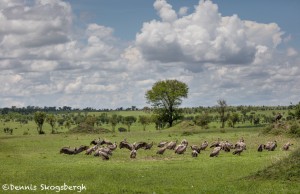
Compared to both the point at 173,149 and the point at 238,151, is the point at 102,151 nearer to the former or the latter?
the point at 173,149

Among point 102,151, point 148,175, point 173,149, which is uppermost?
point 102,151

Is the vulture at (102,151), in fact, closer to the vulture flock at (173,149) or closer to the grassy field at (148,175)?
the vulture flock at (173,149)

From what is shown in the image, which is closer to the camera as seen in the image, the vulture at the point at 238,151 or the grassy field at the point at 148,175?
the grassy field at the point at 148,175

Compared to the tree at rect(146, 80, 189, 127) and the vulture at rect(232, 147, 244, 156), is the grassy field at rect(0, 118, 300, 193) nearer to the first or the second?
the vulture at rect(232, 147, 244, 156)

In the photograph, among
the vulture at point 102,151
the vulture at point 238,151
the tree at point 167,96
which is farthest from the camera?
the tree at point 167,96

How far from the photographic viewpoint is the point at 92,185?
28.2 meters

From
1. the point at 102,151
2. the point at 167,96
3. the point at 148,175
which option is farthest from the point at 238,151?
the point at 167,96

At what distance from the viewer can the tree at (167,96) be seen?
137m

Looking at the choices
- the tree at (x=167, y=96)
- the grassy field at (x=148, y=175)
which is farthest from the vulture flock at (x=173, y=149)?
the tree at (x=167, y=96)

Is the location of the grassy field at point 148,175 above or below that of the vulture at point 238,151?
below

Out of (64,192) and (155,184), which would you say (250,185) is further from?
(64,192)

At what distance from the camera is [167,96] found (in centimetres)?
13750

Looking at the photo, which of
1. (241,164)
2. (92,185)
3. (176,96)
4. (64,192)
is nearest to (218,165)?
(241,164)

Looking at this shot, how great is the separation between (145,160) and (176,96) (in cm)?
9293
